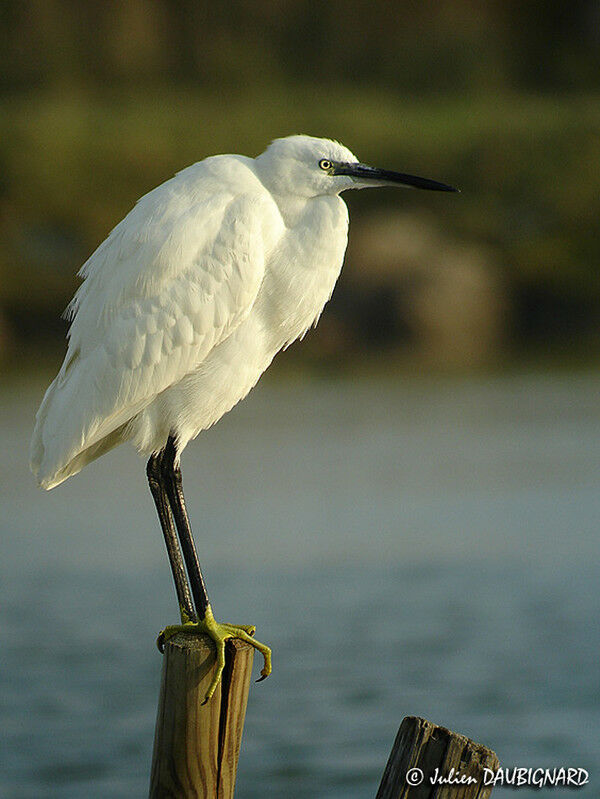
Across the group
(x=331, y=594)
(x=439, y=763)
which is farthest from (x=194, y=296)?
(x=331, y=594)

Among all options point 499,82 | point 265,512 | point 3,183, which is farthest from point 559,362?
point 499,82

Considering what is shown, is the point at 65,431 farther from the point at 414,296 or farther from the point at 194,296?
the point at 414,296

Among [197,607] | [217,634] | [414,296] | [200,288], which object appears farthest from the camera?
[414,296]

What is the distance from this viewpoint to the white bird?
8.12ft

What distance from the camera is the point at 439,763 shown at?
187 cm

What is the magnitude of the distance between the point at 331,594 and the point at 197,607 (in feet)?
11.3

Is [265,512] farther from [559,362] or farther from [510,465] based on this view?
[559,362]

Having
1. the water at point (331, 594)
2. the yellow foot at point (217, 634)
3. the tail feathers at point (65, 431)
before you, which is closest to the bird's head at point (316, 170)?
the tail feathers at point (65, 431)

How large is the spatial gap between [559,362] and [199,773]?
9919 mm

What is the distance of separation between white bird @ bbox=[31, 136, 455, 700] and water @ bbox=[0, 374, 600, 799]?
196 cm

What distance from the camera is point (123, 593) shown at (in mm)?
5754

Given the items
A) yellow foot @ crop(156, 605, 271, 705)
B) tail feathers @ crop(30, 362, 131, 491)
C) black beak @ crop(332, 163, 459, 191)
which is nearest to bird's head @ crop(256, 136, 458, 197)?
black beak @ crop(332, 163, 459, 191)

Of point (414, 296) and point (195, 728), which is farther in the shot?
point (414, 296)

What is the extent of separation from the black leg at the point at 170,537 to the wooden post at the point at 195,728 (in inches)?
9.6
